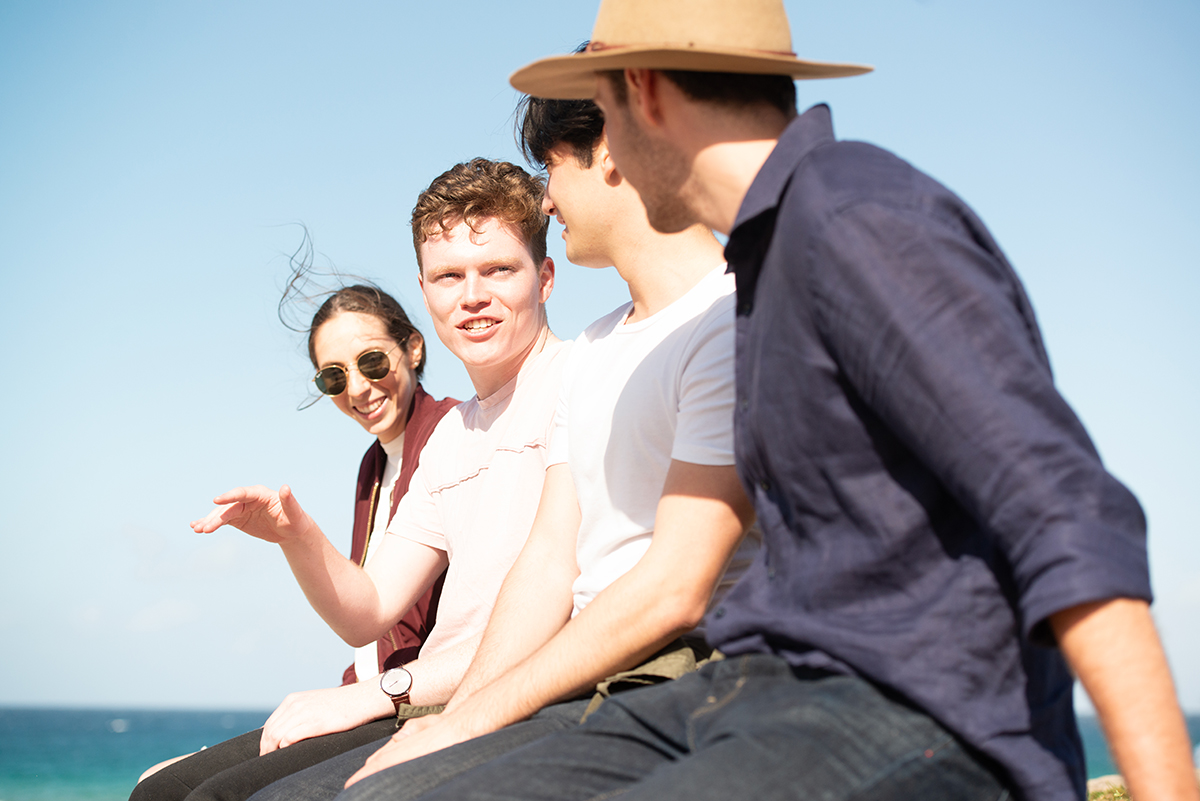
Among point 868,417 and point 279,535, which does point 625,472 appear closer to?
point 868,417

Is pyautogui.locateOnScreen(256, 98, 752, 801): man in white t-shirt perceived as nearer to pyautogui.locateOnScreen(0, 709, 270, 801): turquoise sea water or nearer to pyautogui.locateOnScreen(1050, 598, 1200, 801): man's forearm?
pyautogui.locateOnScreen(1050, 598, 1200, 801): man's forearm

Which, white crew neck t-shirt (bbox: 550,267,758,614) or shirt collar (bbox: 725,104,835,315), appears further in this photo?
white crew neck t-shirt (bbox: 550,267,758,614)

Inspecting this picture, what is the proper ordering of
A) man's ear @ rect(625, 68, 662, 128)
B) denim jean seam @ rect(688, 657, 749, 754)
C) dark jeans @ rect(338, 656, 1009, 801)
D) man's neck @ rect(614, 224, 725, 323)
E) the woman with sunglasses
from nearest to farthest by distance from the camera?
dark jeans @ rect(338, 656, 1009, 801) < denim jean seam @ rect(688, 657, 749, 754) < man's ear @ rect(625, 68, 662, 128) < man's neck @ rect(614, 224, 725, 323) < the woman with sunglasses

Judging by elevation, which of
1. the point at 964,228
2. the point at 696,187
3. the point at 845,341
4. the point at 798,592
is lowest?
the point at 798,592

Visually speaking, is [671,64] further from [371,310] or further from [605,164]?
[371,310]

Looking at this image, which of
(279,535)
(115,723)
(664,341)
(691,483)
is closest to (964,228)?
(691,483)

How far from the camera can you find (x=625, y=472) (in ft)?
8.52

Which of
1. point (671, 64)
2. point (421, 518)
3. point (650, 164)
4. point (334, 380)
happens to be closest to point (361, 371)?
point (334, 380)

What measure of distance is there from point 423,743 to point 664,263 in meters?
1.54

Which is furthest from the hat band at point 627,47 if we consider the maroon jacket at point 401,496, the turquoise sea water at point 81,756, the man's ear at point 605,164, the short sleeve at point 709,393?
the turquoise sea water at point 81,756

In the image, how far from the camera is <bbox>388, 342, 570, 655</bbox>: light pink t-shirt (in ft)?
11.1

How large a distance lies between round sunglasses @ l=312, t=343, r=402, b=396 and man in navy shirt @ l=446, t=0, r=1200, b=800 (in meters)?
3.15

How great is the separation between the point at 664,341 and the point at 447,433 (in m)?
1.63

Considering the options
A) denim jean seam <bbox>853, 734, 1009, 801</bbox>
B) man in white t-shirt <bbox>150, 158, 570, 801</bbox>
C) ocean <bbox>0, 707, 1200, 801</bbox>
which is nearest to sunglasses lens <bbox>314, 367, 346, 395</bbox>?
man in white t-shirt <bbox>150, 158, 570, 801</bbox>
